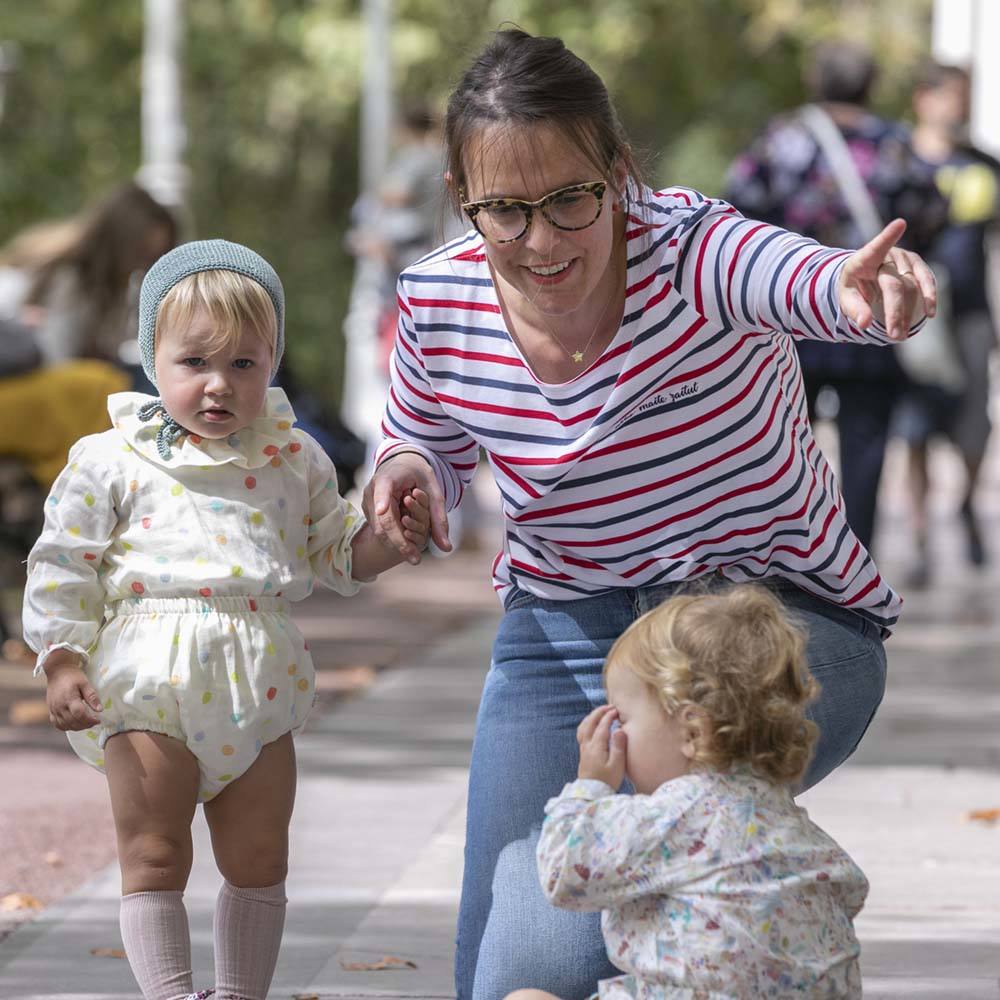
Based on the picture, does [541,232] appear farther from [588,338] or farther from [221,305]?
[221,305]

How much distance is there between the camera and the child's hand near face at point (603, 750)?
304 cm

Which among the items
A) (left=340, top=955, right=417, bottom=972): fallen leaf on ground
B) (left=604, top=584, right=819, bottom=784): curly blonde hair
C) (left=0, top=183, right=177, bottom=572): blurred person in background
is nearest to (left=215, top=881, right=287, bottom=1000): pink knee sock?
(left=340, top=955, right=417, bottom=972): fallen leaf on ground

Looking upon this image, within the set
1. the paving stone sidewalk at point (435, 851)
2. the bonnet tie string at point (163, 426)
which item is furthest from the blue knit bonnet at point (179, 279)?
the paving stone sidewalk at point (435, 851)

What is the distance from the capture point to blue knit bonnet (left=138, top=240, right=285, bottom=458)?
351cm

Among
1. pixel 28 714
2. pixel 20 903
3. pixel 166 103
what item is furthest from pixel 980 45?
pixel 20 903

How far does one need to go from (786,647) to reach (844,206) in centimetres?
497

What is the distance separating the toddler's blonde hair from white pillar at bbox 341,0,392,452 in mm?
9002

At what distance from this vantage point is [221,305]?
3.46 m

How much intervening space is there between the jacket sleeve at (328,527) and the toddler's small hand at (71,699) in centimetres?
46

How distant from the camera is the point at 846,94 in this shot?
791cm

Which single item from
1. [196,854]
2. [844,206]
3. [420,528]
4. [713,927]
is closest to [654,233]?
[420,528]

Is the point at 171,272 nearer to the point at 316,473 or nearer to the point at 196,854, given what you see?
the point at 316,473

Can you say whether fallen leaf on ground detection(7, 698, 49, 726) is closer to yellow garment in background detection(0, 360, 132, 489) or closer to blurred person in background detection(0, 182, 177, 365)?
yellow garment in background detection(0, 360, 132, 489)

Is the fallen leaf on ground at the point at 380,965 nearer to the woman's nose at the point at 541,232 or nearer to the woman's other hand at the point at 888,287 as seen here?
the woman's nose at the point at 541,232
